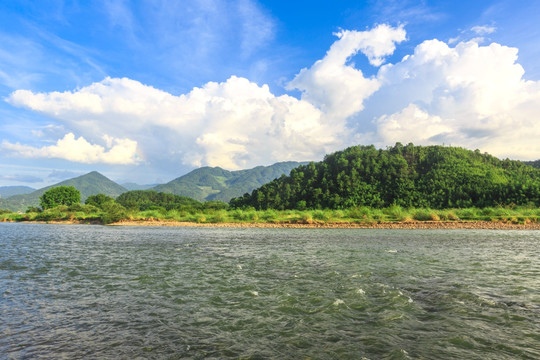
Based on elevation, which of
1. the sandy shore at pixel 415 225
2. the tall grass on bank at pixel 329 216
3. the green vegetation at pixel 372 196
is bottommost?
the sandy shore at pixel 415 225

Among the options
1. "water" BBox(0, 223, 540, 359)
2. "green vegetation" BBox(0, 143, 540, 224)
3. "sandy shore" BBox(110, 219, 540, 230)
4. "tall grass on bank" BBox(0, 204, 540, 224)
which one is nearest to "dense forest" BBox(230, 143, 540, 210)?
"green vegetation" BBox(0, 143, 540, 224)

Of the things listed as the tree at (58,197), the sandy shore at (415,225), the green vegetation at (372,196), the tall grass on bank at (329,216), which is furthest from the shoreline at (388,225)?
the tree at (58,197)

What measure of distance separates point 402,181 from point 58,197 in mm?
154717

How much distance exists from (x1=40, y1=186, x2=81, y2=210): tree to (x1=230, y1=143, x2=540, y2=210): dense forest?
76.6 metres

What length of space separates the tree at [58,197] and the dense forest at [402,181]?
76554mm

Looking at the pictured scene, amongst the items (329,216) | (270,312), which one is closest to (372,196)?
(329,216)

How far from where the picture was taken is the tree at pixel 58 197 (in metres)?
133

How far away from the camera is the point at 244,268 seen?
16281mm

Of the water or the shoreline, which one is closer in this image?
the water

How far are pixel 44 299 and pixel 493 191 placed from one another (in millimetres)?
118303

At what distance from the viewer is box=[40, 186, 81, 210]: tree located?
133 metres

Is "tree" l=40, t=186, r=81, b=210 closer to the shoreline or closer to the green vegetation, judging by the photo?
the green vegetation

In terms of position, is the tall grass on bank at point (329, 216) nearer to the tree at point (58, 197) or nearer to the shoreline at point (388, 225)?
the shoreline at point (388, 225)

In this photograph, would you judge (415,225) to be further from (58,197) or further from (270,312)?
(58,197)
